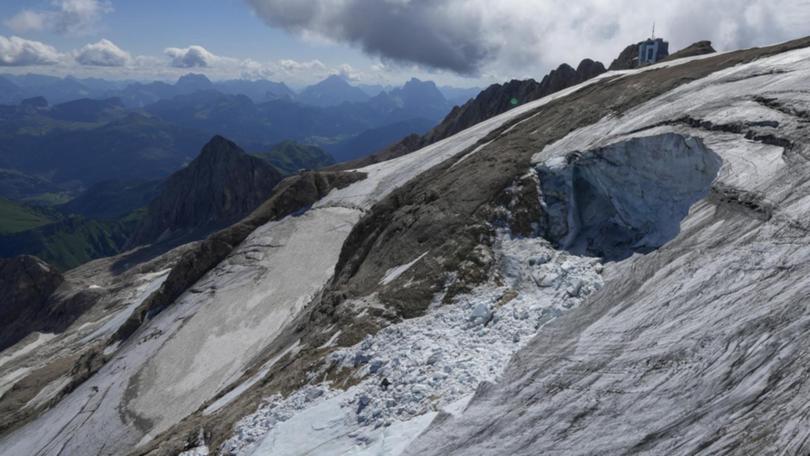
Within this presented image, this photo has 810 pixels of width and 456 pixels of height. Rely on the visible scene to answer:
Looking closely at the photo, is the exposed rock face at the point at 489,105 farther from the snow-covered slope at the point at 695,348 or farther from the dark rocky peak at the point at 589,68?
the snow-covered slope at the point at 695,348

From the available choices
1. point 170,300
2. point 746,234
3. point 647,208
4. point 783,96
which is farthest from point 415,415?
point 170,300

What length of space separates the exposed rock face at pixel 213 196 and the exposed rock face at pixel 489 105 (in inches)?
2373

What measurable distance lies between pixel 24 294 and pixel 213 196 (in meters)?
82.0

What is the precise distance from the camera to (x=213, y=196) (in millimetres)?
190250

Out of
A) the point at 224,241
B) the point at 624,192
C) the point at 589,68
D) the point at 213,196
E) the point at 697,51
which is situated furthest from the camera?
the point at 213,196

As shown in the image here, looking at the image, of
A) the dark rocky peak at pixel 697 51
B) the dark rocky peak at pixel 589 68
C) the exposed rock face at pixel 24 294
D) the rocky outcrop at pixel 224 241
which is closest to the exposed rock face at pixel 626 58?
the dark rocky peak at pixel 589 68

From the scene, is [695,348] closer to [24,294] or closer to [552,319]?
[552,319]

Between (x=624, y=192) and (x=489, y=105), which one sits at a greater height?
(x=489, y=105)

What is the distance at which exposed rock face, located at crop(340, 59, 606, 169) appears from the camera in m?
127

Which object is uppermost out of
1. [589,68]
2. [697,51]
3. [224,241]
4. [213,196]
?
[589,68]

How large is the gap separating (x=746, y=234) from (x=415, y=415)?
1282 centimetres

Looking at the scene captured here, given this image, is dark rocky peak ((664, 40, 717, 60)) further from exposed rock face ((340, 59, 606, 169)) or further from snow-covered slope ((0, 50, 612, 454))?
exposed rock face ((340, 59, 606, 169))

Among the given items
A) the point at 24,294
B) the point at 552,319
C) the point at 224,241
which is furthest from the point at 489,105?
the point at 552,319

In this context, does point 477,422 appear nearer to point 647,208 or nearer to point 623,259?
point 623,259
